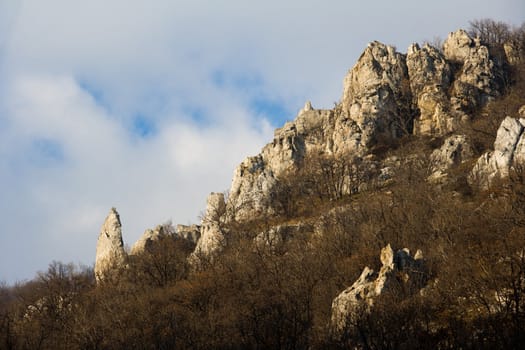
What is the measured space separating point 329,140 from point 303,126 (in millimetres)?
8545

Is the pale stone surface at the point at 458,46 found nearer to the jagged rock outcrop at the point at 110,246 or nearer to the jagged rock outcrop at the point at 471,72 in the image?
the jagged rock outcrop at the point at 471,72

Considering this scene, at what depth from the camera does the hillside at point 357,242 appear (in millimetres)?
22781

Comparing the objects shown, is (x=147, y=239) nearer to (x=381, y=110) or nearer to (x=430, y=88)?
(x=381, y=110)

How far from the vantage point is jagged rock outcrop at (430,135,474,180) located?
57.0 m

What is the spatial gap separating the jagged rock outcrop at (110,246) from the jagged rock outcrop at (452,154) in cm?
3732

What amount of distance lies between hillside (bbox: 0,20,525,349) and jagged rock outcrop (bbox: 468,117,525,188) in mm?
179

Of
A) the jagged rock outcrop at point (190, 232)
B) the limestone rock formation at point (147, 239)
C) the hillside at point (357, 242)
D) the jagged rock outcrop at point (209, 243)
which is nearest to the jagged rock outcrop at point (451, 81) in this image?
the hillside at point (357, 242)

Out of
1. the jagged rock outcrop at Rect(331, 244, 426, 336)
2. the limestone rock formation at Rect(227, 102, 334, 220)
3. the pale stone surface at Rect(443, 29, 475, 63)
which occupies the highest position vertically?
the pale stone surface at Rect(443, 29, 475, 63)

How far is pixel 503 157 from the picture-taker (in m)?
47.1

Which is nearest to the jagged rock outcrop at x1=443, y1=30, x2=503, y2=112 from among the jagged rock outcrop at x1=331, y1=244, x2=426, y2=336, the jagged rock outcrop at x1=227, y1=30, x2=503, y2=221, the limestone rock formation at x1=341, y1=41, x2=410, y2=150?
the jagged rock outcrop at x1=227, y1=30, x2=503, y2=221

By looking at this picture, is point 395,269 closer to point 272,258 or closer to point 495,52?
point 272,258

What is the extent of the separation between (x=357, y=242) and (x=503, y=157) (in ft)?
54.1

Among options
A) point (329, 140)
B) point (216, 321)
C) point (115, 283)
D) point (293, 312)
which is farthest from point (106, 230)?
point (293, 312)

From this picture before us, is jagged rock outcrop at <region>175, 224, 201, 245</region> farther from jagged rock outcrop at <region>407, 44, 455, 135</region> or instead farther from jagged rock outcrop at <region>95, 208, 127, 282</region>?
jagged rock outcrop at <region>407, 44, 455, 135</region>
